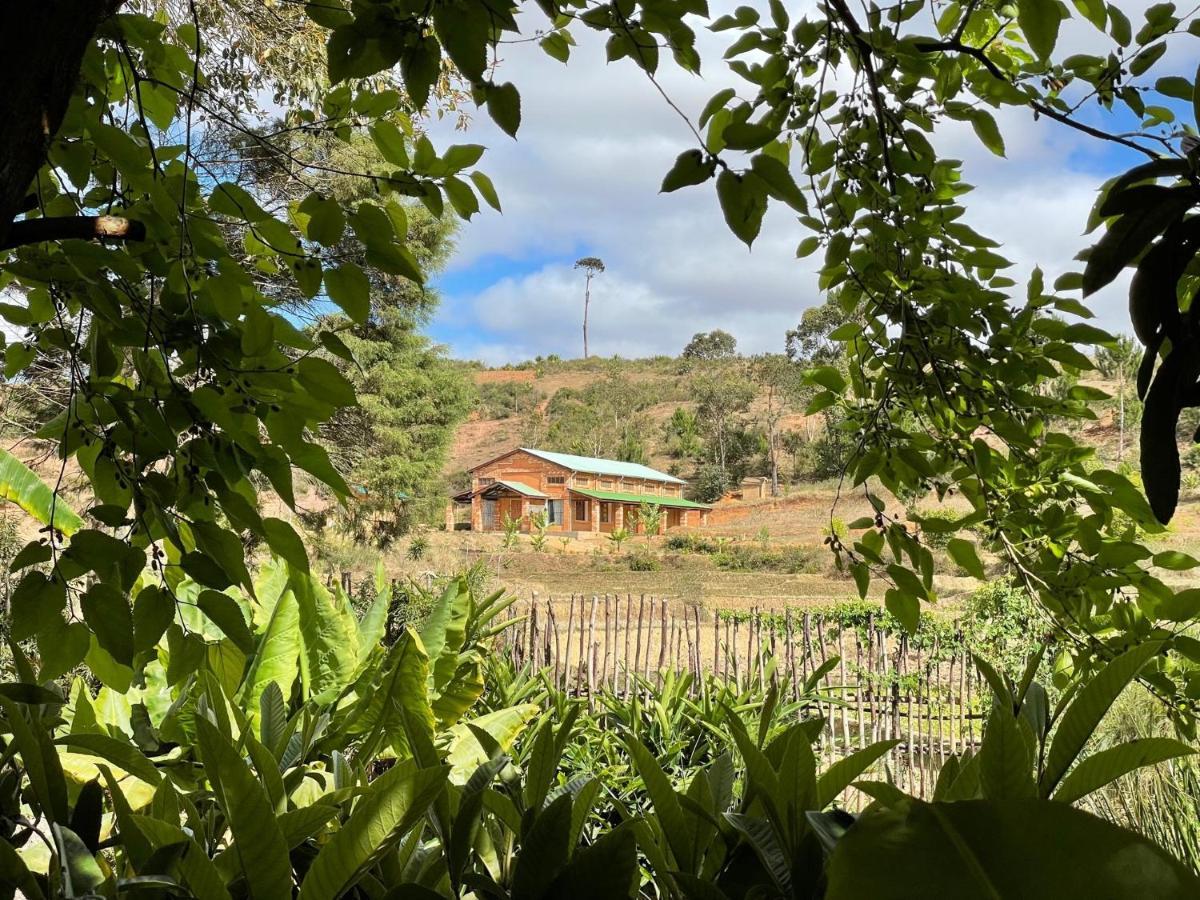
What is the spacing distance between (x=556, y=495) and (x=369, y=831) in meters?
32.8

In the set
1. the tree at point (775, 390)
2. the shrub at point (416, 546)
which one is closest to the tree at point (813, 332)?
the tree at point (775, 390)

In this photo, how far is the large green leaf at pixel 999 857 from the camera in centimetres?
26

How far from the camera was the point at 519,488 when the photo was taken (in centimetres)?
3309

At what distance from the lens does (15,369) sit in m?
0.96

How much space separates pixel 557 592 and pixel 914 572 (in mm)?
20829

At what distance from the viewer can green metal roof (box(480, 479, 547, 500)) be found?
107ft

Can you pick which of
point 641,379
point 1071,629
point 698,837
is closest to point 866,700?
point 1071,629

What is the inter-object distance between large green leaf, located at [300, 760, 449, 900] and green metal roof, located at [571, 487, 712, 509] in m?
→ 31.9

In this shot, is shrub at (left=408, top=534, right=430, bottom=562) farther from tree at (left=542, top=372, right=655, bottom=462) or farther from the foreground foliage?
tree at (left=542, top=372, right=655, bottom=462)

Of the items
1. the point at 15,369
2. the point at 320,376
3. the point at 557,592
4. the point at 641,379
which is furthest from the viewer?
the point at 641,379

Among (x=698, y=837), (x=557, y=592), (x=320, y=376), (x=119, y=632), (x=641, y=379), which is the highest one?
(x=641, y=379)

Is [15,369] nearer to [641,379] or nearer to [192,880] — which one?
[192,880]

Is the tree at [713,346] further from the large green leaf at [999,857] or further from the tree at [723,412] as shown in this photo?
the large green leaf at [999,857]

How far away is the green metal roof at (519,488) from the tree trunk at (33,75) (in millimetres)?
32084
